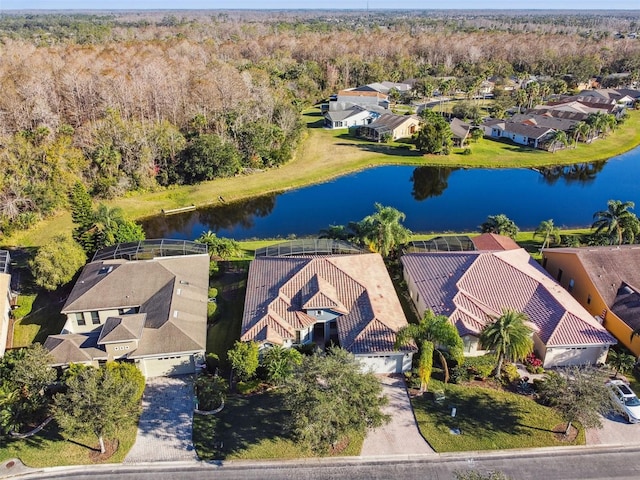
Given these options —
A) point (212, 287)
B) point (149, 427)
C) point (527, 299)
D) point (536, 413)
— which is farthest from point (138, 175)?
point (536, 413)

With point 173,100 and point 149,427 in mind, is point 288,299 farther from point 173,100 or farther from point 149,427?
point 173,100

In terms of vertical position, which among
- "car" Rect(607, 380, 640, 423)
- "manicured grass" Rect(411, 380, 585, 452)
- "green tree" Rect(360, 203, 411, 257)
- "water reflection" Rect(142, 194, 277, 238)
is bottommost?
"water reflection" Rect(142, 194, 277, 238)

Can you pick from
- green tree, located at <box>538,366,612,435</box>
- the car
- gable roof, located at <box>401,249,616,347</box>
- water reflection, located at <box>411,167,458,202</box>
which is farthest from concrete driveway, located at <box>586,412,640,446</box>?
water reflection, located at <box>411,167,458,202</box>

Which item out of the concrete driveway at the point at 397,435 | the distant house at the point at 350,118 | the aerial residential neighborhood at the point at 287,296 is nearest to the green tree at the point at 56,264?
the aerial residential neighborhood at the point at 287,296

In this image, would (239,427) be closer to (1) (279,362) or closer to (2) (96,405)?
(1) (279,362)

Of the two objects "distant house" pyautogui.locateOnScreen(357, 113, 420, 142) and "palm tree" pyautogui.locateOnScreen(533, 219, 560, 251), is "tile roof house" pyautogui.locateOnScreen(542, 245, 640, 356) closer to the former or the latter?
"palm tree" pyautogui.locateOnScreen(533, 219, 560, 251)

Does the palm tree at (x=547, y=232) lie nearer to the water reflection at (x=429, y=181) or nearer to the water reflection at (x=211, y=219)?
the water reflection at (x=429, y=181)
